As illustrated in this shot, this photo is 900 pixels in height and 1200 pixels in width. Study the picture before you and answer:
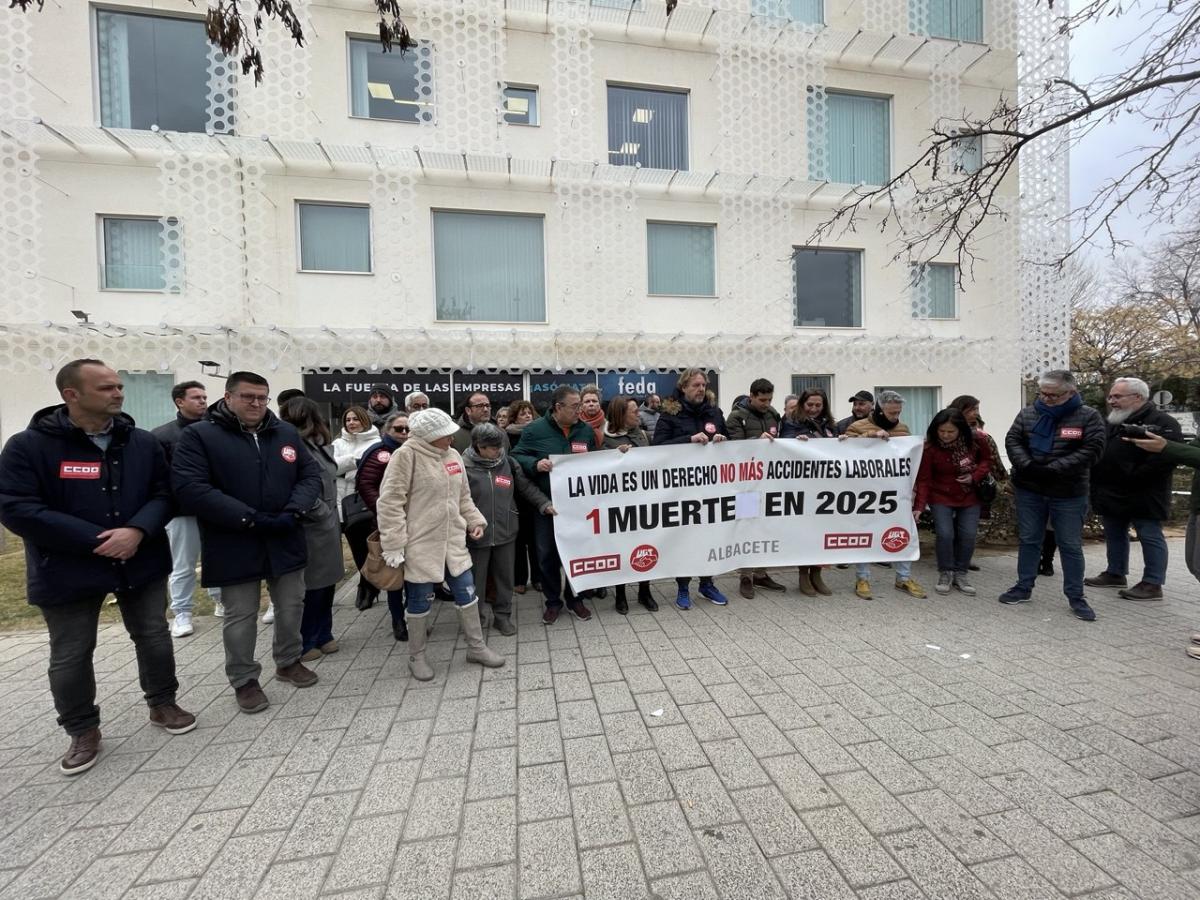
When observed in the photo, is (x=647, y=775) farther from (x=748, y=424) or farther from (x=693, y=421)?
(x=748, y=424)

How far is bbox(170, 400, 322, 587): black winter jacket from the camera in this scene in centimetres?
313

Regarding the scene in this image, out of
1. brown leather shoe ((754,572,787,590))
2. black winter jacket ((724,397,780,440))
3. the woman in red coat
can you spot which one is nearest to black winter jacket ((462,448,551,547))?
black winter jacket ((724,397,780,440))

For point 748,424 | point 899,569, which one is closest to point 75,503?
point 748,424

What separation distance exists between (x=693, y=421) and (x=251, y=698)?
407 centimetres

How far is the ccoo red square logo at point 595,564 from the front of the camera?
4.74 meters

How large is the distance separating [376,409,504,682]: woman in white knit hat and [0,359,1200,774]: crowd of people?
0.05 feet

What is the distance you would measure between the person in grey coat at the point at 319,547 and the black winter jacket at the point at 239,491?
37 cm

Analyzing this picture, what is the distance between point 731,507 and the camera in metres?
5.14

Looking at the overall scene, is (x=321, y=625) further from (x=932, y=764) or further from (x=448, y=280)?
(x=448, y=280)

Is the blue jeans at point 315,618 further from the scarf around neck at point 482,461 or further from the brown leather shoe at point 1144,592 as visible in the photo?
the brown leather shoe at point 1144,592

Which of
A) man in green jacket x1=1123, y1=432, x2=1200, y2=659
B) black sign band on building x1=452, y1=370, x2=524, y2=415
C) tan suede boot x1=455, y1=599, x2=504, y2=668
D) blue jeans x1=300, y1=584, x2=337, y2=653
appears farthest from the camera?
black sign band on building x1=452, y1=370, x2=524, y2=415

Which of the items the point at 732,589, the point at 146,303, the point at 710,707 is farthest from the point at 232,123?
the point at 710,707

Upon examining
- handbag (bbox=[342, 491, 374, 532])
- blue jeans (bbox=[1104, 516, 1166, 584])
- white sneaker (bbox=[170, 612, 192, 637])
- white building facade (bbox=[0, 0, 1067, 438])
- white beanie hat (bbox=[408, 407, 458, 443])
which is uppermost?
white building facade (bbox=[0, 0, 1067, 438])

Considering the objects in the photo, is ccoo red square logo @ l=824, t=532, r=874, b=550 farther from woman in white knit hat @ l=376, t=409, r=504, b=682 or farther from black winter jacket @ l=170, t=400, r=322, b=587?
black winter jacket @ l=170, t=400, r=322, b=587
